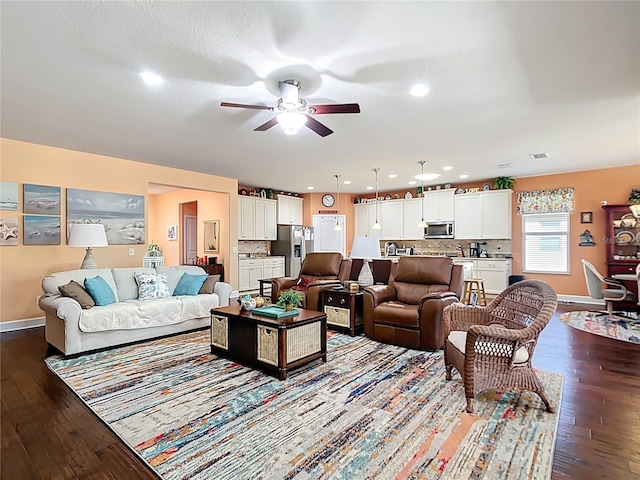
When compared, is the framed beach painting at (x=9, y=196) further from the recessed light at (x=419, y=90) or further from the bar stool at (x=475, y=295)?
the bar stool at (x=475, y=295)

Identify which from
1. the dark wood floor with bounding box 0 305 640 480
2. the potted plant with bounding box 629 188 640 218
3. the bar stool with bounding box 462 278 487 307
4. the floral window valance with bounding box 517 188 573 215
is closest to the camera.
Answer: the dark wood floor with bounding box 0 305 640 480

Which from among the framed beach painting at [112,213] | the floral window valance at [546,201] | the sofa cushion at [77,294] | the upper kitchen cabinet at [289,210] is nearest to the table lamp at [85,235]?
the sofa cushion at [77,294]

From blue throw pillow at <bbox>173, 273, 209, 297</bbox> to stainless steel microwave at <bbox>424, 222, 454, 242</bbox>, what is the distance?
5769mm

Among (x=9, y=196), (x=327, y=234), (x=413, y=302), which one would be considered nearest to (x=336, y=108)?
(x=413, y=302)

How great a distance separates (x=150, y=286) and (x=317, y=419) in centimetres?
320

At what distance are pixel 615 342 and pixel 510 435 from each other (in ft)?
10.0

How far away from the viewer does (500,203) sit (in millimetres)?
7574

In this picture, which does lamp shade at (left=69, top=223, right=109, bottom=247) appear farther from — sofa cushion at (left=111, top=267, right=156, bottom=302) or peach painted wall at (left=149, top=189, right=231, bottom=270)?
peach painted wall at (left=149, top=189, right=231, bottom=270)

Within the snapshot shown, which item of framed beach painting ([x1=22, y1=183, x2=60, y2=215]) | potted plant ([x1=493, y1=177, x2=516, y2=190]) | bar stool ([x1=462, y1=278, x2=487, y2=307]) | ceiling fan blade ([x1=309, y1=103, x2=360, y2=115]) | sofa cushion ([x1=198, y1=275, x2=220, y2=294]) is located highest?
potted plant ([x1=493, y1=177, x2=516, y2=190])

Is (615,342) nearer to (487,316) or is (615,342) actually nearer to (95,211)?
(487,316)

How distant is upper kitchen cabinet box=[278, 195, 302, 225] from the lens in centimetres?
931

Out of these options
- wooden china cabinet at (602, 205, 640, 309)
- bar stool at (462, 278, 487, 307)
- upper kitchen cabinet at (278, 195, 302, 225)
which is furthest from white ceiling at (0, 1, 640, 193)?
upper kitchen cabinet at (278, 195, 302, 225)

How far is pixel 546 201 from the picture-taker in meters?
7.16

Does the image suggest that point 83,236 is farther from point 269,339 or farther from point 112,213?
point 269,339
